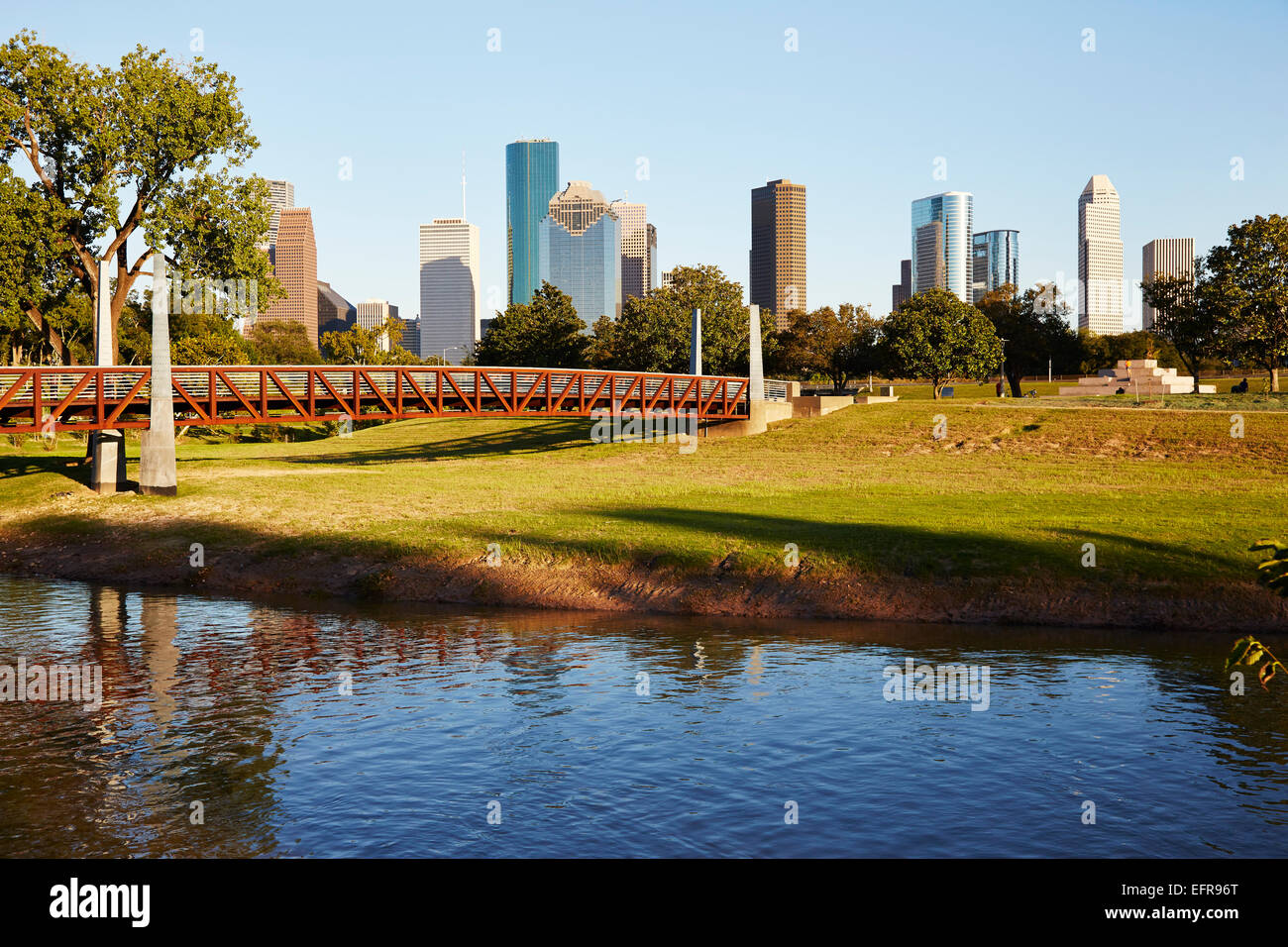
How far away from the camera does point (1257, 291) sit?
87625 mm

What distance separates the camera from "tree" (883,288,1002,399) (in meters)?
110

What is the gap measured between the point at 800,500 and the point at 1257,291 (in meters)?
60.5

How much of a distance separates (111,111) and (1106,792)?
65080mm

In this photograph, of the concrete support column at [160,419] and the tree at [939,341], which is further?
the tree at [939,341]

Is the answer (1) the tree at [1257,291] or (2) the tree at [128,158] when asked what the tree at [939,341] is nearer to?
(1) the tree at [1257,291]

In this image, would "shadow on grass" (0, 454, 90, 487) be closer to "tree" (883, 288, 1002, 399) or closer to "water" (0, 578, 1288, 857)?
"water" (0, 578, 1288, 857)

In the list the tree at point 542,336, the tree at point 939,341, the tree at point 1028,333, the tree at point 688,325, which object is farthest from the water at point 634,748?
the tree at point 1028,333

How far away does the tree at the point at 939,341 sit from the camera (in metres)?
110

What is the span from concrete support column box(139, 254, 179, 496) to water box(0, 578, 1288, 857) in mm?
22467

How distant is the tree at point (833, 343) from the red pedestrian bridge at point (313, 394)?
193ft
